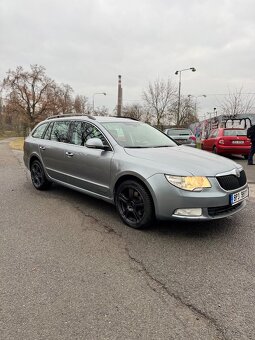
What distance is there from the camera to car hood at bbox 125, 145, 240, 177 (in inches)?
154

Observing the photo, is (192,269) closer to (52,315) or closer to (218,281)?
(218,281)

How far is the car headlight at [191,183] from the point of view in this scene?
12.4ft

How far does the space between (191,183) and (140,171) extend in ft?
2.34

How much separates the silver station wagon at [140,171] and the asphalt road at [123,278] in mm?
393

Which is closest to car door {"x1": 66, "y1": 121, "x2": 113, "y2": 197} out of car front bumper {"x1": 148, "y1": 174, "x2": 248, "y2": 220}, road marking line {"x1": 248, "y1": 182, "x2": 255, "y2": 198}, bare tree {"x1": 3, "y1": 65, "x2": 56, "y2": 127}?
car front bumper {"x1": 148, "y1": 174, "x2": 248, "y2": 220}

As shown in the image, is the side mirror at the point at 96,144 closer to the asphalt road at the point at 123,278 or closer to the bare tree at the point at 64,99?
the asphalt road at the point at 123,278

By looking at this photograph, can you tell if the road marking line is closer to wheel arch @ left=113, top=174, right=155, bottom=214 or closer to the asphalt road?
the asphalt road

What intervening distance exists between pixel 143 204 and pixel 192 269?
1.18m

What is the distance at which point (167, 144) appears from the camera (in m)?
5.27

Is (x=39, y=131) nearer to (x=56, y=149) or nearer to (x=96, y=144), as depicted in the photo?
(x=56, y=149)

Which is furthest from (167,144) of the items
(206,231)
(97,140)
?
(206,231)

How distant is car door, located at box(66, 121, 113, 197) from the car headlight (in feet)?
4.00

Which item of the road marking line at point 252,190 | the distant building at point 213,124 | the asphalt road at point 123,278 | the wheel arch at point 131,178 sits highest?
the distant building at point 213,124

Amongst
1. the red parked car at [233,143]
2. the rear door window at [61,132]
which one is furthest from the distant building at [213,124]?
the rear door window at [61,132]
